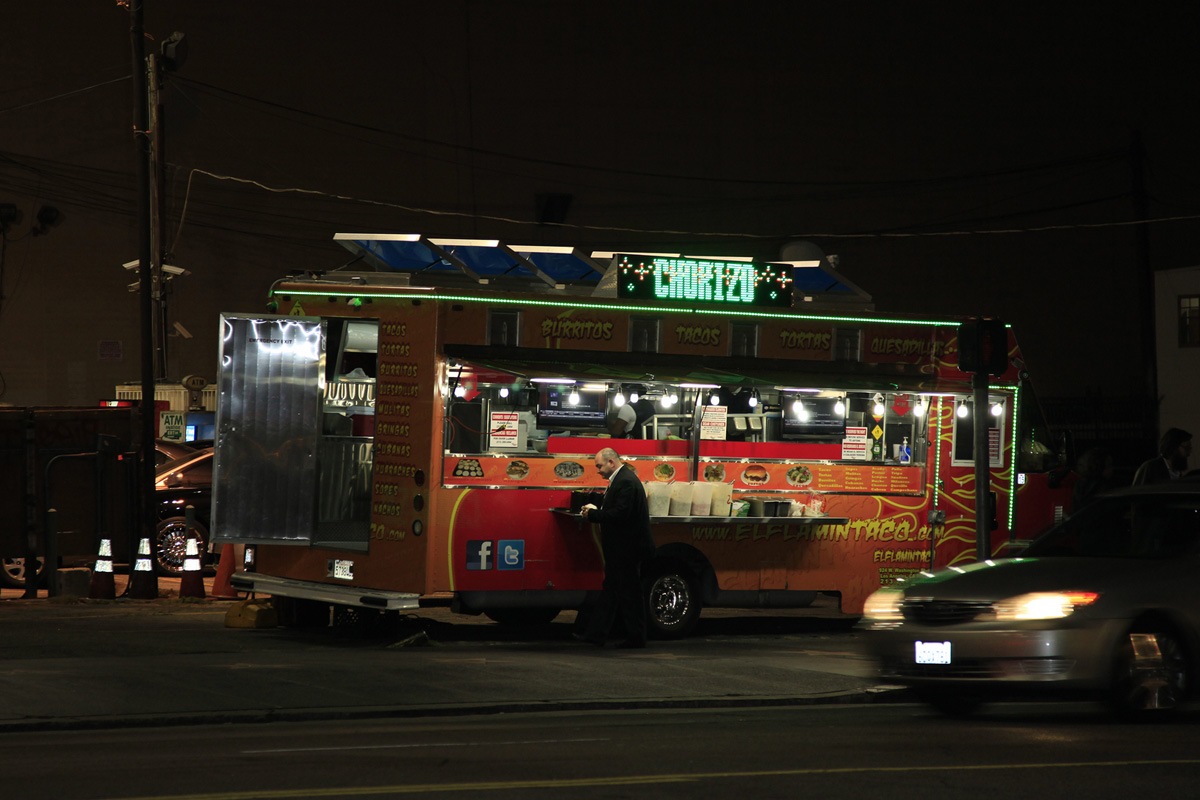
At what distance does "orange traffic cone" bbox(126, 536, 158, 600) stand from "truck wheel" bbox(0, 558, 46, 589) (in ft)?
3.28

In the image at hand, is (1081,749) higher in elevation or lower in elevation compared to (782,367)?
lower

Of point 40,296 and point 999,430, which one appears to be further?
point 40,296

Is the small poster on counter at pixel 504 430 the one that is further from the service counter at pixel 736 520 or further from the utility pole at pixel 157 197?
the utility pole at pixel 157 197

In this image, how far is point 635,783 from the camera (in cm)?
736

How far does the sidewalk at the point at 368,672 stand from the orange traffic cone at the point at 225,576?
2.41 ft

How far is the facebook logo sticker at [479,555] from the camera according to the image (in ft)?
44.2

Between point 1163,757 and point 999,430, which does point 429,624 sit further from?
point 1163,757

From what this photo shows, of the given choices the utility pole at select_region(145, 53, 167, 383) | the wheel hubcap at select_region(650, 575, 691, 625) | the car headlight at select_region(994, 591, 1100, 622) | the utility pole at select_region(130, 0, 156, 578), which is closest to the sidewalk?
the wheel hubcap at select_region(650, 575, 691, 625)

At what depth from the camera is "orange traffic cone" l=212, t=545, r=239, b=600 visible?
53.1 feet

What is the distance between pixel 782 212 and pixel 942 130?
3.85 m

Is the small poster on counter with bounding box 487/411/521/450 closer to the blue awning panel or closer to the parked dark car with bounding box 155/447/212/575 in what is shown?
the blue awning panel

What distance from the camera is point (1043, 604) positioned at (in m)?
9.34

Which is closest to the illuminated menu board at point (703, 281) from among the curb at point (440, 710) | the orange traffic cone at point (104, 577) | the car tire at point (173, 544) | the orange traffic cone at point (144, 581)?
the curb at point (440, 710)

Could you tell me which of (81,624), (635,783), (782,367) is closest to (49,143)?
(81,624)
